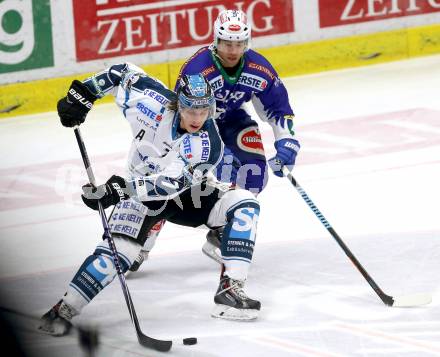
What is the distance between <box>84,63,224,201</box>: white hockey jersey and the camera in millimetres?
4559

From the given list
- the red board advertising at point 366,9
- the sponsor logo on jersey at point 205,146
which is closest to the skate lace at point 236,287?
the sponsor logo on jersey at point 205,146

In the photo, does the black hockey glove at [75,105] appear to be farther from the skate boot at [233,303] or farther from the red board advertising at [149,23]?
the red board advertising at [149,23]

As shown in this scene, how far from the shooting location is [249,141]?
18.2 ft

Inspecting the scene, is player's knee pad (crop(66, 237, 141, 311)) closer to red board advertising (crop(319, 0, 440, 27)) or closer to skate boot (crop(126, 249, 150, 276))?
skate boot (crop(126, 249, 150, 276))

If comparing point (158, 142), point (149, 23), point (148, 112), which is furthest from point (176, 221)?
point (149, 23)

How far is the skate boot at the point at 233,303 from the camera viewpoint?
4.66 m

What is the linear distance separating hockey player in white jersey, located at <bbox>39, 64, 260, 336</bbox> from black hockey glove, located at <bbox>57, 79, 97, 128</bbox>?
0.20 m

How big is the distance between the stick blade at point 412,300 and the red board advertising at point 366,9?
4.28 meters

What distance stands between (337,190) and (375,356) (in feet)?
8.07

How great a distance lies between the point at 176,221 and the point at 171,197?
24cm

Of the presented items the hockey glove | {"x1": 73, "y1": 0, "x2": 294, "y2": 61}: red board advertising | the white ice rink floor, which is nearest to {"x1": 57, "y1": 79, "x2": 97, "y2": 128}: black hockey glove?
the white ice rink floor

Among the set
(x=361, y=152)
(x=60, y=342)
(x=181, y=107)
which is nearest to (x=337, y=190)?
(x=361, y=152)

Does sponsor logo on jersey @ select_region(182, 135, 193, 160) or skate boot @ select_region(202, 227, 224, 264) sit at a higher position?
sponsor logo on jersey @ select_region(182, 135, 193, 160)

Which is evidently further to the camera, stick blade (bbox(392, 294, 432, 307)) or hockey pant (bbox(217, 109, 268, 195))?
hockey pant (bbox(217, 109, 268, 195))
